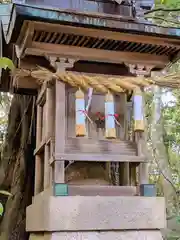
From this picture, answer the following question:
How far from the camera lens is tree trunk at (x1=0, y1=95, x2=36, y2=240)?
476 cm

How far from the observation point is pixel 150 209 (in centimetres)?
322

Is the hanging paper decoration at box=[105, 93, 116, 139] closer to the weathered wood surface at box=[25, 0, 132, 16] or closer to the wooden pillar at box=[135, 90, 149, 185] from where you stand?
the wooden pillar at box=[135, 90, 149, 185]

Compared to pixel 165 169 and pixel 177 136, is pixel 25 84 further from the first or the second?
pixel 177 136

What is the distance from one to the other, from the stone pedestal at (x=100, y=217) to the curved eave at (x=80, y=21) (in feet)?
4.97

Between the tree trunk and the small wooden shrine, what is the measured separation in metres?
1.13

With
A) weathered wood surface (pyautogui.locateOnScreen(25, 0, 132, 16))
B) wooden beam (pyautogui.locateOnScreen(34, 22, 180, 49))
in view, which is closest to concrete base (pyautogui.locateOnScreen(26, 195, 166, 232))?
wooden beam (pyautogui.locateOnScreen(34, 22, 180, 49))

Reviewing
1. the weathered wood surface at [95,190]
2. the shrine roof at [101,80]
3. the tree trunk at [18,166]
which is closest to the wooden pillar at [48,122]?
the shrine roof at [101,80]

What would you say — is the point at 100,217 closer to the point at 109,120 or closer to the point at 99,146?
the point at 99,146

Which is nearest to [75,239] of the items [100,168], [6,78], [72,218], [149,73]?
[72,218]

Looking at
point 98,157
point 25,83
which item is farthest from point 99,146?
point 25,83

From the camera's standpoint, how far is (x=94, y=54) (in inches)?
139

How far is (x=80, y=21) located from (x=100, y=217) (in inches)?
67.8

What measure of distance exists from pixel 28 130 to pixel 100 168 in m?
1.69

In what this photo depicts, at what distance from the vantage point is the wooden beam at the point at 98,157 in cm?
313
